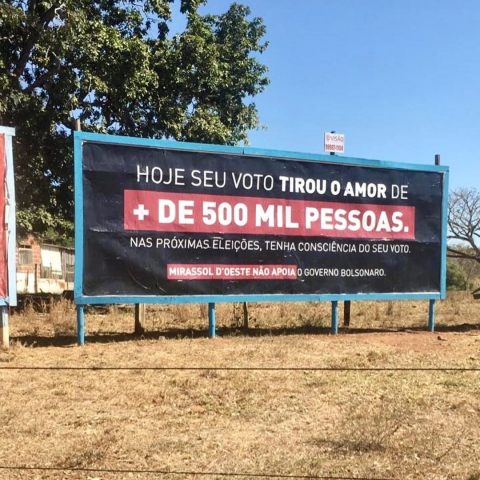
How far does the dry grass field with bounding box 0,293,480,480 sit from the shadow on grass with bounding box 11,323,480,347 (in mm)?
73

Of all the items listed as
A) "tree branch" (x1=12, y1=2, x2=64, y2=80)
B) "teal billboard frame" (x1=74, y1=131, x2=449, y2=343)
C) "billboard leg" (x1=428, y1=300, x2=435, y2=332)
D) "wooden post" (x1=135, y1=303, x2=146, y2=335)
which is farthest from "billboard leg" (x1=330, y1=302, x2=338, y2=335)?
"tree branch" (x1=12, y1=2, x2=64, y2=80)

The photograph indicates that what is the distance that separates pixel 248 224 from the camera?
9.69 m

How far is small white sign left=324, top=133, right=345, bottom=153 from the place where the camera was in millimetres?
10305

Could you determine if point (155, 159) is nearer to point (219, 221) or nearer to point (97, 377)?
point (219, 221)

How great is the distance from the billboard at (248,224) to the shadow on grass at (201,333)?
0.88 metres

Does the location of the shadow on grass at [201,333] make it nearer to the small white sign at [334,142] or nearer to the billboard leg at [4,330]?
the billboard leg at [4,330]

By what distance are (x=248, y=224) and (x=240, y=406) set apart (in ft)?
14.6

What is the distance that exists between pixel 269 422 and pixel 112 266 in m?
4.49

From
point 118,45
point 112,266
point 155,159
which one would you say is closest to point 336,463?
point 112,266

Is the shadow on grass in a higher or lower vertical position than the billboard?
lower

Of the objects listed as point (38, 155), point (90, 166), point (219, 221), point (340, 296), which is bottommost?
point (340, 296)

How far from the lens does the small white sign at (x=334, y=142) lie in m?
10.3

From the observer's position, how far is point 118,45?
13.1 m

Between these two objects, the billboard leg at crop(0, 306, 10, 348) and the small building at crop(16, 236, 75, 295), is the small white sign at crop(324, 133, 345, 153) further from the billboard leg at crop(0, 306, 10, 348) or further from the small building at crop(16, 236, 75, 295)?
the small building at crop(16, 236, 75, 295)
